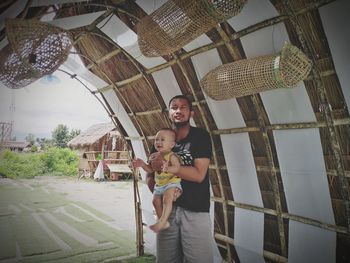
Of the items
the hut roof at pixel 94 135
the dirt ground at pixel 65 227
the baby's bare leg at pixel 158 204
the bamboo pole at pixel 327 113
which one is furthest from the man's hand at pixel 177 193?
the hut roof at pixel 94 135

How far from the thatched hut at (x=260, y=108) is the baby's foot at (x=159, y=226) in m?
1.15

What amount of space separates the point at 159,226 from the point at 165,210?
0.46 ft

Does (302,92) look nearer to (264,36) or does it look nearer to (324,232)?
(264,36)

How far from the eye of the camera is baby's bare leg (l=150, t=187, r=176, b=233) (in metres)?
2.25

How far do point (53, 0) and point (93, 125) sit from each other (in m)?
21.6

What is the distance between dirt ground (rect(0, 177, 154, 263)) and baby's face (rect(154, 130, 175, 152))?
300 cm

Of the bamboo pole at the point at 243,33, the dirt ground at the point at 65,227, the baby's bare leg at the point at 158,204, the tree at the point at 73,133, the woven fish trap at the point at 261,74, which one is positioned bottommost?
the dirt ground at the point at 65,227

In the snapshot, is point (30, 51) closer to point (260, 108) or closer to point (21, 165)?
point (260, 108)

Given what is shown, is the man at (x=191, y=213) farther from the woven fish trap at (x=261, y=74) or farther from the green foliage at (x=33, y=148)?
the green foliage at (x=33, y=148)

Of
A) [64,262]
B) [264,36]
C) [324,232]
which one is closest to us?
[264,36]

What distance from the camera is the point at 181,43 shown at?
78.8 inches

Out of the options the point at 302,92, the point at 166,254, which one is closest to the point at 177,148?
the point at 166,254

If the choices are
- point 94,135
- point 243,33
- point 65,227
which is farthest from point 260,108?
point 94,135

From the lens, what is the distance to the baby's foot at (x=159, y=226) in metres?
2.24
